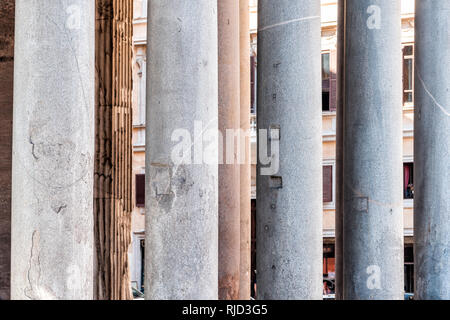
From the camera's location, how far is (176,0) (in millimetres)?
18297

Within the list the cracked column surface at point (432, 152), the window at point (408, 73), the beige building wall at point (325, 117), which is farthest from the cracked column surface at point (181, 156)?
the window at point (408, 73)

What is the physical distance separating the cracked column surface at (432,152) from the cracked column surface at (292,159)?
394 centimetres

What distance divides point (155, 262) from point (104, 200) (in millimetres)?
9806

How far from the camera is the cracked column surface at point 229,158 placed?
82.0 feet

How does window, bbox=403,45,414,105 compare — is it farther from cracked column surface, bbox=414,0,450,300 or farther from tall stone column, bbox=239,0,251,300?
cracked column surface, bbox=414,0,450,300

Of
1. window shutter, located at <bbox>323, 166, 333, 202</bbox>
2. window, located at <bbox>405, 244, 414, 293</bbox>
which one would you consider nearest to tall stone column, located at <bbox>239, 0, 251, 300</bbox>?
window shutter, located at <bbox>323, 166, 333, 202</bbox>

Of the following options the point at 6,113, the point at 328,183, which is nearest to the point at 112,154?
the point at 6,113

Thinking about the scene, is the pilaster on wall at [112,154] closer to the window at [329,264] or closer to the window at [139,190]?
the window at [329,264]

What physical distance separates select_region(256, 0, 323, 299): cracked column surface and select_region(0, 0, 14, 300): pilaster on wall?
798cm

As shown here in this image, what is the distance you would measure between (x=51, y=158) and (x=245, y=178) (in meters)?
12.9

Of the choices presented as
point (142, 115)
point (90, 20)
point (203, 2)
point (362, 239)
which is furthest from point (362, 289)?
point (142, 115)

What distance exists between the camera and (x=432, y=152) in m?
22.7

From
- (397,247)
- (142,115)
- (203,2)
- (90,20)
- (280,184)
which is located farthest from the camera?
(142,115)
